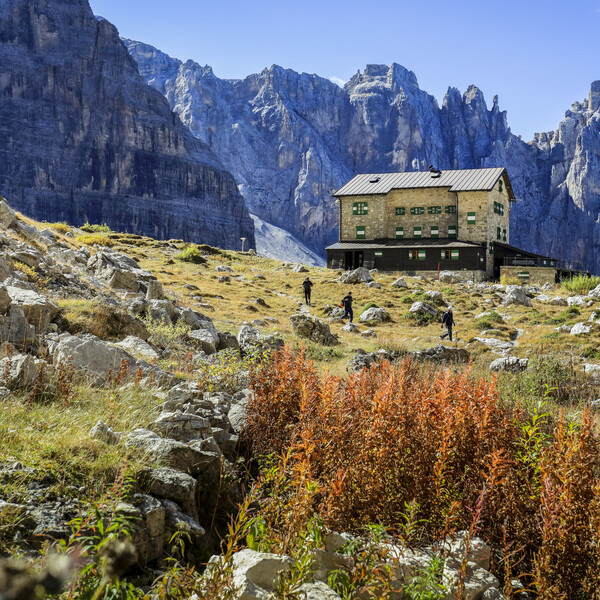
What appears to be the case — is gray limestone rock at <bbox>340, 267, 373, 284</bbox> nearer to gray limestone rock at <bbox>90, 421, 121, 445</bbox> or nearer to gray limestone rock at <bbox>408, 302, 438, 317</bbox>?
gray limestone rock at <bbox>408, 302, 438, 317</bbox>

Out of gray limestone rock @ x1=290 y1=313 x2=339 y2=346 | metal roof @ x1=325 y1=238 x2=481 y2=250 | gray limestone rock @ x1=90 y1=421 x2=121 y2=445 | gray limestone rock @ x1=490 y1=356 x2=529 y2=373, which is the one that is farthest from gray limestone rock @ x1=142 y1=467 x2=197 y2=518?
metal roof @ x1=325 y1=238 x2=481 y2=250

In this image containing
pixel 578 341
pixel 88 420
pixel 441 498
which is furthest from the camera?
pixel 578 341

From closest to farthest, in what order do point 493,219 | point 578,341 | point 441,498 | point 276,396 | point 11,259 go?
1. point 441,498
2. point 276,396
3. point 11,259
4. point 578,341
5. point 493,219

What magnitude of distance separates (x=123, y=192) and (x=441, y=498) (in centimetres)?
18875

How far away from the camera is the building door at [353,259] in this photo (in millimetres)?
59125

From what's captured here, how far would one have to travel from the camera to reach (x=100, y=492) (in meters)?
4.50

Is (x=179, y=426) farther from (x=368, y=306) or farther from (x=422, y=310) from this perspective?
(x=368, y=306)

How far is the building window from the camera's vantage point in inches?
2379

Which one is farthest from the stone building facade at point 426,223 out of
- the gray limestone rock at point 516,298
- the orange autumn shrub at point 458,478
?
the orange autumn shrub at point 458,478

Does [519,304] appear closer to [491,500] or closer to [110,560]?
[491,500]

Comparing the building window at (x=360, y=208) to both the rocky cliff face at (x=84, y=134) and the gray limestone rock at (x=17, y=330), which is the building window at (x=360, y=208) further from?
the rocky cliff face at (x=84, y=134)

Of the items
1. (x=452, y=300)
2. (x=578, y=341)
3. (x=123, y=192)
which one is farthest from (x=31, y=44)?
(x=578, y=341)

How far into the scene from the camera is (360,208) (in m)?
60.7

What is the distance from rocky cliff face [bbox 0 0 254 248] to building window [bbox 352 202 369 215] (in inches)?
5075
